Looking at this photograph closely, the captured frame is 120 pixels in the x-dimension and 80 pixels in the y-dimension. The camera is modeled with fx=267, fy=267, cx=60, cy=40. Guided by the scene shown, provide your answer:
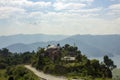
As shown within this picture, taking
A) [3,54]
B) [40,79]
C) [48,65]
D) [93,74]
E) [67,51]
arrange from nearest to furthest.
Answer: [40,79] → [93,74] → [48,65] → [67,51] → [3,54]

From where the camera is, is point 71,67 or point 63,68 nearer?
point 63,68

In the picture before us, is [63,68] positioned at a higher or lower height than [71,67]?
lower

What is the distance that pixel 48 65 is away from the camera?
9181 centimetres

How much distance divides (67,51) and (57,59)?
19.8 metres

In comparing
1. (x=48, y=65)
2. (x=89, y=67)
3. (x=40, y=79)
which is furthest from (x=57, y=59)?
(x=40, y=79)

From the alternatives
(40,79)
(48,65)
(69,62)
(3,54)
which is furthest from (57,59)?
(3,54)

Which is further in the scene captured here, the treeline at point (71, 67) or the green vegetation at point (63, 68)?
the treeline at point (71, 67)

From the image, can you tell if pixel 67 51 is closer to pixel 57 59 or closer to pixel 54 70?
pixel 57 59

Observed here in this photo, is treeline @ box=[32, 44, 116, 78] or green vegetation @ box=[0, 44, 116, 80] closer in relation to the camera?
green vegetation @ box=[0, 44, 116, 80]

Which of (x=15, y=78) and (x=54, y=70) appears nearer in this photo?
(x=15, y=78)

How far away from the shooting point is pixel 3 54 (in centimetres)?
16700

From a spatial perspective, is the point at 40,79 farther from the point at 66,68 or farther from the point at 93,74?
the point at 93,74

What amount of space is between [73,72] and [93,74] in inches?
253

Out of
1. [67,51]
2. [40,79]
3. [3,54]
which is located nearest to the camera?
[40,79]
